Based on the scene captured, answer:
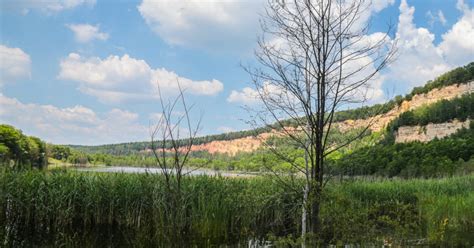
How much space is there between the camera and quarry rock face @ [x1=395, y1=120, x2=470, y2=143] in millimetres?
67688

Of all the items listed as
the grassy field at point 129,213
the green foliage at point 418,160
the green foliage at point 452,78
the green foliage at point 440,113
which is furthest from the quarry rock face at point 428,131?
the grassy field at point 129,213

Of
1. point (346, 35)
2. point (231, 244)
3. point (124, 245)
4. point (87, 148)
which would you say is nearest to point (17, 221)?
point (124, 245)

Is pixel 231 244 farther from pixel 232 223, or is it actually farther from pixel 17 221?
pixel 17 221

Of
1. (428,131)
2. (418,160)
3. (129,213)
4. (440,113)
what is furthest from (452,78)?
(129,213)

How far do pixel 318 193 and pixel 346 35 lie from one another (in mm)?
2058

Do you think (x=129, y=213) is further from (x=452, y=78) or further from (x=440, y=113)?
(x=452, y=78)

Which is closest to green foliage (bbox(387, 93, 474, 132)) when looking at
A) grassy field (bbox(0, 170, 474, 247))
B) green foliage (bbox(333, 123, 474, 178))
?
green foliage (bbox(333, 123, 474, 178))

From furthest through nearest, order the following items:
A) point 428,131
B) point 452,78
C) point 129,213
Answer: point 452,78, point 428,131, point 129,213

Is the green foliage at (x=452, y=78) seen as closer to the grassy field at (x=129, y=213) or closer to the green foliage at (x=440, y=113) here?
the green foliage at (x=440, y=113)

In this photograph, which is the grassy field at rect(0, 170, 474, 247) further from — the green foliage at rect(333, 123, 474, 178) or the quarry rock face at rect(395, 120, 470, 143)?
the quarry rock face at rect(395, 120, 470, 143)

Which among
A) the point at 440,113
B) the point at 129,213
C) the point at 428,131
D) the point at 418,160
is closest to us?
the point at 129,213

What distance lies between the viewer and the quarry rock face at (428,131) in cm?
6769

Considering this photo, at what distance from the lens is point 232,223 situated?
891 centimetres

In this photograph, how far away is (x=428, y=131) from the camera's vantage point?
72625 mm
